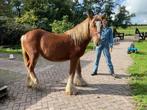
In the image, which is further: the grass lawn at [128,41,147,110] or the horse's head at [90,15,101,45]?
the horse's head at [90,15,101,45]

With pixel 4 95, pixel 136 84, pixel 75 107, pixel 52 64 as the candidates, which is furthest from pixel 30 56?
pixel 52 64

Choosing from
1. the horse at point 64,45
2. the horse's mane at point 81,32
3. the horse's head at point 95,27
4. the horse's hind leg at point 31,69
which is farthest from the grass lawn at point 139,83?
the horse's hind leg at point 31,69

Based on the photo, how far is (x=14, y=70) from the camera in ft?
46.0

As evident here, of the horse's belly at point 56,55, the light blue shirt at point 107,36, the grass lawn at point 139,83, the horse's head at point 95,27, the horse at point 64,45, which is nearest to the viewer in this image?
the grass lawn at point 139,83

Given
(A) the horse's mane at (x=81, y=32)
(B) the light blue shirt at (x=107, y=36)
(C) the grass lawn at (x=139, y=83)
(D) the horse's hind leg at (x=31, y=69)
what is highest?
(A) the horse's mane at (x=81, y=32)

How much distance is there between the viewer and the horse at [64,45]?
32.2 ft

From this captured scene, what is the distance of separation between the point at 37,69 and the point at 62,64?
188cm

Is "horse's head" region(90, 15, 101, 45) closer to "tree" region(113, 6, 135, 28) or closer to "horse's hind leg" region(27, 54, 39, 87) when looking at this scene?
"horse's hind leg" region(27, 54, 39, 87)

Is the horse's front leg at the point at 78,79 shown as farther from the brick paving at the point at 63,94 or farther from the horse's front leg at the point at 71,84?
the horse's front leg at the point at 71,84

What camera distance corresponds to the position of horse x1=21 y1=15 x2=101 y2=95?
386 inches

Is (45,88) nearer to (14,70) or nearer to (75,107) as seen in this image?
(75,107)

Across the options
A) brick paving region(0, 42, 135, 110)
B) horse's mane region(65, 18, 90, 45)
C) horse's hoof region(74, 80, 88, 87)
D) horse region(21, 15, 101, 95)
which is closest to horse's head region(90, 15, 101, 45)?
horse region(21, 15, 101, 95)

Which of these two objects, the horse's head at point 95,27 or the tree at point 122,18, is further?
the tree at point 122,18

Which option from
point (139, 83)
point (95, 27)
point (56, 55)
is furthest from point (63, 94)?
point (139, 83)
